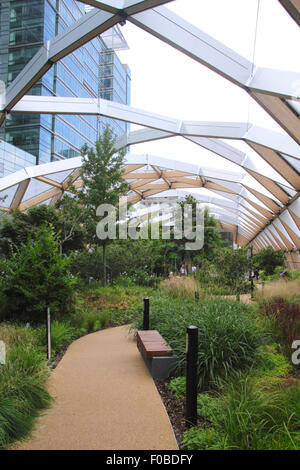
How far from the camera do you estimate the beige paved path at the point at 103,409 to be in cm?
299

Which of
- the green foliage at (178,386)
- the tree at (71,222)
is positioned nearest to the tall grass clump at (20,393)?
the green foliage at (178,386)

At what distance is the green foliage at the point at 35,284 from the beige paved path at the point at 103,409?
1.21 m

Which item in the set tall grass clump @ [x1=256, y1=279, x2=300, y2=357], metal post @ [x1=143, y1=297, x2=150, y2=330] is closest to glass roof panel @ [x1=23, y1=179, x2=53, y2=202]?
metal post @ [x1=143, y1=297, x2=150, y2=330]

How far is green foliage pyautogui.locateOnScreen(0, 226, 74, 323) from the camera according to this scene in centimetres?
633

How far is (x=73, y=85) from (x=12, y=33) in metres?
6.39

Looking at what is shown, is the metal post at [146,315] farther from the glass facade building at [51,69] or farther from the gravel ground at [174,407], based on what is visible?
the glass facade building at [51,69]

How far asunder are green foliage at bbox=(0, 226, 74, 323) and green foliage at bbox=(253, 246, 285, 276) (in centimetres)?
1707

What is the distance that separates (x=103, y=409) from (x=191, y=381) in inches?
43.2

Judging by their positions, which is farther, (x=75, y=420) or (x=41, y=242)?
(x=41, y=242)

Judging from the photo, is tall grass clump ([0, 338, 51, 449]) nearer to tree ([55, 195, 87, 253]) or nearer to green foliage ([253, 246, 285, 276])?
tree ([55, 195, 87, 253])

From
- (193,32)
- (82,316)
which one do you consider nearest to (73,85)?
(193,32)

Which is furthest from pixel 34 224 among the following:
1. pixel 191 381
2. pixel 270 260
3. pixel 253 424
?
pixel 270 260
